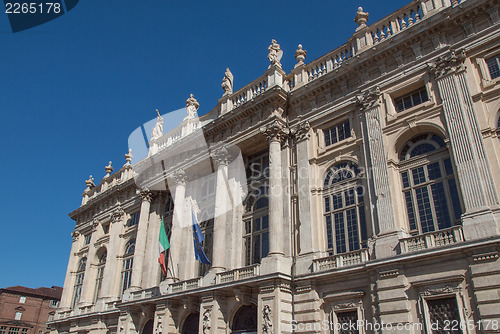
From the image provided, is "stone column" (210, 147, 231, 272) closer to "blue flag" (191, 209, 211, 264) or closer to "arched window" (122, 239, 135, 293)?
"blue flag" (191, 209, 211, 264)

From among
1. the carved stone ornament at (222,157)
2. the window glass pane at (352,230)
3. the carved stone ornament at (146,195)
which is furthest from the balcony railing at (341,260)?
the carved stone ornament at (146,195)

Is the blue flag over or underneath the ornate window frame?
over

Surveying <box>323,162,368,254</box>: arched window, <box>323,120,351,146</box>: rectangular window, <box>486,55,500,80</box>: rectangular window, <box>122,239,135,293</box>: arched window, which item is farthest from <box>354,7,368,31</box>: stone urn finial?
<box>122,239,135,293</box>: arched window

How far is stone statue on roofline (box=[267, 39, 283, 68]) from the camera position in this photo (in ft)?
79.1

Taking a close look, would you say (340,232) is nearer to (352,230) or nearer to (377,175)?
(352,230)

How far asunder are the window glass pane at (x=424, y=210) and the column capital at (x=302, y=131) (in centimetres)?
652

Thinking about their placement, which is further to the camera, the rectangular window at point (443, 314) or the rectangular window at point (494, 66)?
the rectangular window at point (494, 66)

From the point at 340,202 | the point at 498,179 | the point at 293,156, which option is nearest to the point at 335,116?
the point at 293,156

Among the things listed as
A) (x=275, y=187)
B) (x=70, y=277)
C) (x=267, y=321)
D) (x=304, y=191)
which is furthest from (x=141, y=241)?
(x=267, y=321)

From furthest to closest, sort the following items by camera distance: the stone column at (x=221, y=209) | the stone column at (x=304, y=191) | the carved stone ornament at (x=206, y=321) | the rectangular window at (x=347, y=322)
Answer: the stone column at (x=221, y=209) → the carved stone ornament at (x=206, y=321) → the stone column at (x=304, y=191) → the rectangular window at (x=347, y=322)

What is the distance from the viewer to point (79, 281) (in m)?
35.7

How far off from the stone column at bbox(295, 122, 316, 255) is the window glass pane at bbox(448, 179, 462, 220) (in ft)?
19.8

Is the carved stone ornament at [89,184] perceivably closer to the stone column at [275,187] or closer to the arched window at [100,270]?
the arched window at [100,270]

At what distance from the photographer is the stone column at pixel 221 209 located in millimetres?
21500
